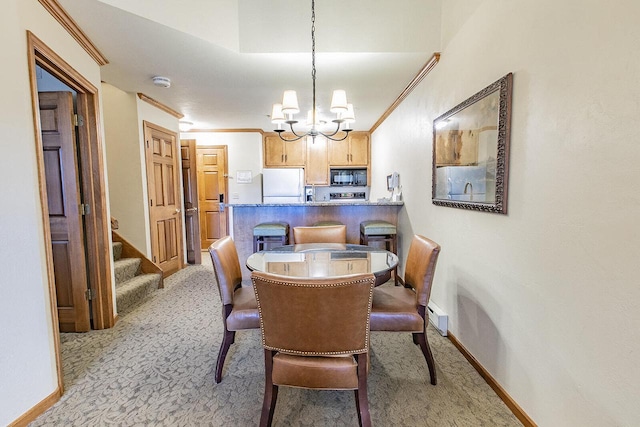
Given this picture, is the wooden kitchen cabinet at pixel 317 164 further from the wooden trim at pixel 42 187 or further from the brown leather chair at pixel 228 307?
the wooden trim at pixel 42 187

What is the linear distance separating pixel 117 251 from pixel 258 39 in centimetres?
289

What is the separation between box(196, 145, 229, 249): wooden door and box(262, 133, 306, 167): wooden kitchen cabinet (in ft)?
2.67

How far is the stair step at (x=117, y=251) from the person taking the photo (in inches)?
134

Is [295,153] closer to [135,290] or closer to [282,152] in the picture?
[282,152]

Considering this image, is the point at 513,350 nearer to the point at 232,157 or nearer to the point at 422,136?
the point at 422,136

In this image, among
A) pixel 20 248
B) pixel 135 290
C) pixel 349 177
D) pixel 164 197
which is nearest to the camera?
pixel 20 248

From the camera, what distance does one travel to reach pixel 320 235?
284 centimetres

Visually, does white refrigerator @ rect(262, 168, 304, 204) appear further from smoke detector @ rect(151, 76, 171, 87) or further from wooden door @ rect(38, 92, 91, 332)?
wooden door @ rect(38, 92, 91, 332)

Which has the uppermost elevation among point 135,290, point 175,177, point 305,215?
point 175,177

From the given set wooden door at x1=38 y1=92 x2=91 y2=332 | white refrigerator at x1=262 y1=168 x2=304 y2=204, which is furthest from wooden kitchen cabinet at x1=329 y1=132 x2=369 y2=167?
wooden door at x1=38 y1=92 x2=91 y2=332

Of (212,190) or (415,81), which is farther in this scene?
(212,190)

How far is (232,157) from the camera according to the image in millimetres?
5492

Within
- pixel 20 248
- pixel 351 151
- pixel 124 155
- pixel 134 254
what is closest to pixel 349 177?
pixel 351 151

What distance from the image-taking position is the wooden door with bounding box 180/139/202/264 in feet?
15.2
